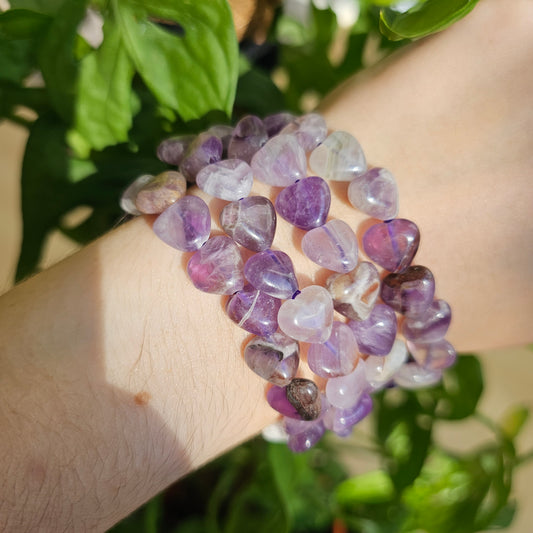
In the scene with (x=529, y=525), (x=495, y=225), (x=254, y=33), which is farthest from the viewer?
(x=529, y=525)

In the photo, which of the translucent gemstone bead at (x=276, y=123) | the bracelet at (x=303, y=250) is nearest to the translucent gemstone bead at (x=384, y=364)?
the bracelet at (x=303, y=250)

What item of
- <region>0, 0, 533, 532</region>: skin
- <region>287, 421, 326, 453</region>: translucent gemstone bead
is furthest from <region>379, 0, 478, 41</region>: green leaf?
<region>287, 421, 326, 453</region>: translucent gemstone bead

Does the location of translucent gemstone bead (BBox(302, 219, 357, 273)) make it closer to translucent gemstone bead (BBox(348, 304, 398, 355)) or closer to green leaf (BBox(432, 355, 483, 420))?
translucent gemstone bead (BBox(348, 304, 398, 355))

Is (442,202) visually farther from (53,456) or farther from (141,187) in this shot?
(53,456)

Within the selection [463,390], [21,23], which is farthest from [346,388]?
[21,23]

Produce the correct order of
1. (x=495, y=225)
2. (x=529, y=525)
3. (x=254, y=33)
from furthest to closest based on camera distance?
(x=529, y=525) → (x=254, y=33) → (x=495, y=225)

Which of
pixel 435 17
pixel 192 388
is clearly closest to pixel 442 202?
pixel 435 17

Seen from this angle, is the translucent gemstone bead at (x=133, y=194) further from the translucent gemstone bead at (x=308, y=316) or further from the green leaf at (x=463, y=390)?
the green leaf at (x=463, y=390)
